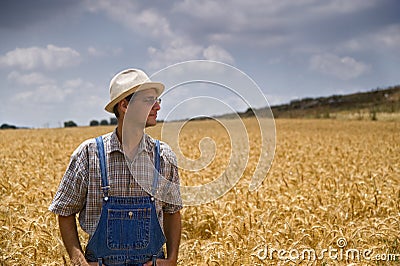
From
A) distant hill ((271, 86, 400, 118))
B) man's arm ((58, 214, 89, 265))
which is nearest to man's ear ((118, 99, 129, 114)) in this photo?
man's arm ((58, 214, 89, 265))

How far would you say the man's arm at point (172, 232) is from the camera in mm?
3570

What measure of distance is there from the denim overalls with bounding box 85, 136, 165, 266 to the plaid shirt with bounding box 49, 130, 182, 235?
4 cm

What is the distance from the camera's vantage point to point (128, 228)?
3359mm

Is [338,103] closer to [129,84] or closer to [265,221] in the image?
[265,221]

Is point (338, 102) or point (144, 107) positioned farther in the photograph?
point (338, 102)

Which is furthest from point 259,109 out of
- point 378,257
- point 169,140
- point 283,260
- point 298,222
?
point 298,222

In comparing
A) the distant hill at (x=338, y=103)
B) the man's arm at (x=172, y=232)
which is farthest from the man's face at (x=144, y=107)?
the distant hill at (x=338, y=103)

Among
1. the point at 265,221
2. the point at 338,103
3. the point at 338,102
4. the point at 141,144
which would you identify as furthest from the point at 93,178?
the point at 338,102

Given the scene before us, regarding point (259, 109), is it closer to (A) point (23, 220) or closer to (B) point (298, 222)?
(B) point (298, 222)

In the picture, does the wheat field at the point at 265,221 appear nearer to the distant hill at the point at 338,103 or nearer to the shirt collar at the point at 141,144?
the shirt collar at the point at 141,144

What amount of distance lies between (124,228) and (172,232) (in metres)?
0.41

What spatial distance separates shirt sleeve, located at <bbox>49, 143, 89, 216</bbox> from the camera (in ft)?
10.9

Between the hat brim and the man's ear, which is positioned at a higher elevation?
the hat brim

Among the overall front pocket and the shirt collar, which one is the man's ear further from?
the overall front pocket
